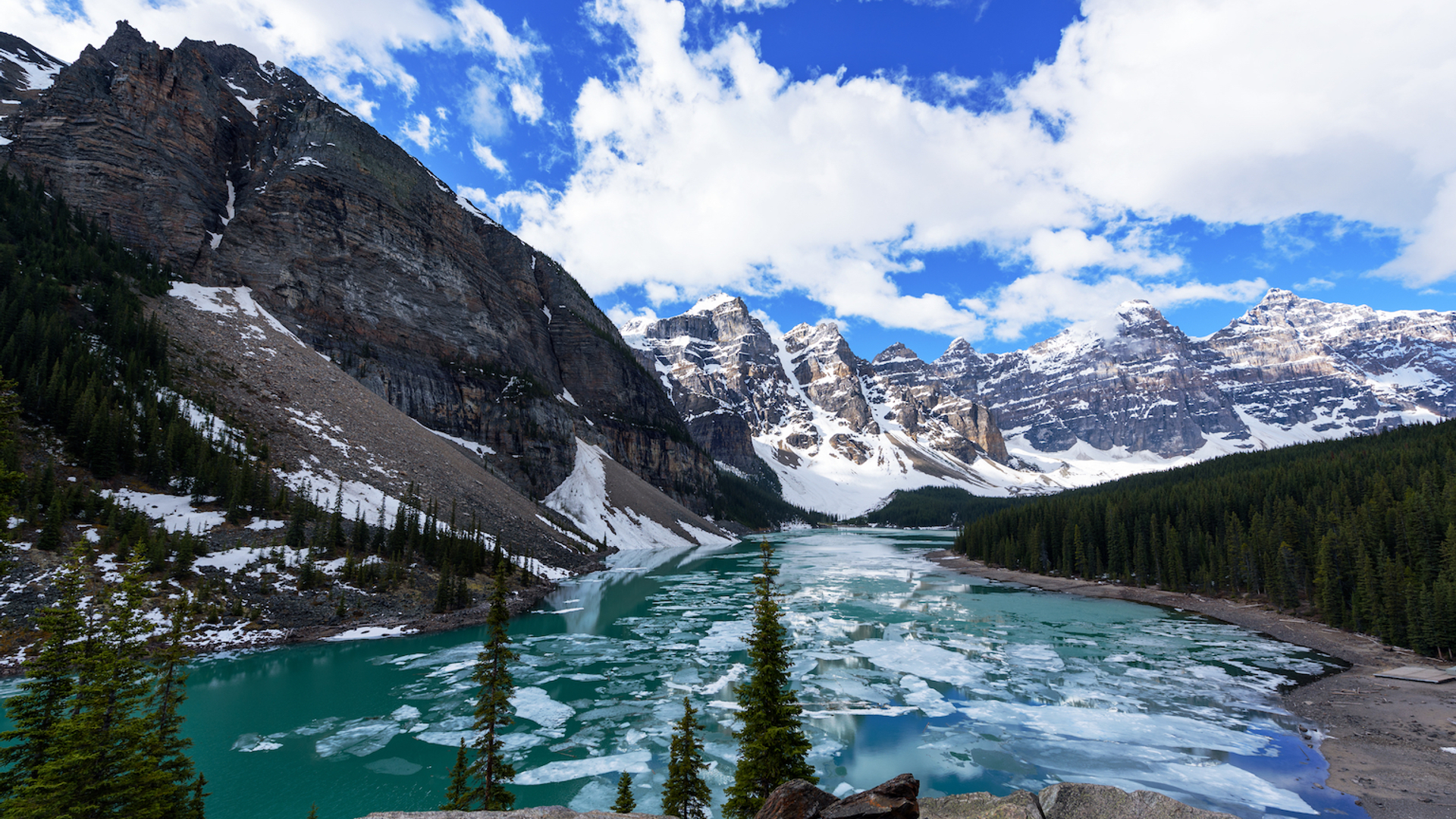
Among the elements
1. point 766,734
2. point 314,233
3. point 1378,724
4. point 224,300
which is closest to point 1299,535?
point 1378,724

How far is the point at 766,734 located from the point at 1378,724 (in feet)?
81.3

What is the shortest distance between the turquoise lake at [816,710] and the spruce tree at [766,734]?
4.23m

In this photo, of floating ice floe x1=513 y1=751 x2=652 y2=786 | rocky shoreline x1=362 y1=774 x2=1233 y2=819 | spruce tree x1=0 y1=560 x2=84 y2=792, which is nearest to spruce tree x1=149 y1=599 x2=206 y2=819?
spruce tree x1=0 y1=560 x2=84 y2=792

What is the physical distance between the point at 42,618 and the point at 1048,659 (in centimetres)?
3661

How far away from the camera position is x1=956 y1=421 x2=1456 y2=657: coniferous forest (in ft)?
115

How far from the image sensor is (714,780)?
17.0 metres

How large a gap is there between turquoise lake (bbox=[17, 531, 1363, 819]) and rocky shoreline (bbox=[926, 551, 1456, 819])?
2.90 feet

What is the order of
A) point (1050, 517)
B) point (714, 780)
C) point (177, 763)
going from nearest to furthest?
point (177, 763), point (714, 780), point (1050, 517)

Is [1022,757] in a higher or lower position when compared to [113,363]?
lower

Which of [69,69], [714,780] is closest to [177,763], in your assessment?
[714,780]

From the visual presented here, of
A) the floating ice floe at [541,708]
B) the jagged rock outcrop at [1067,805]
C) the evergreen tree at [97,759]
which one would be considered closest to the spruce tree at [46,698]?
the evergreen tree at [97,759]

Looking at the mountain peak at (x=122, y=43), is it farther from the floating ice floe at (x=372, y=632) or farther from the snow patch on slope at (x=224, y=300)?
the floating ice floe at (x=372, y=632)

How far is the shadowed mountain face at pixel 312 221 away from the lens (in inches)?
2827

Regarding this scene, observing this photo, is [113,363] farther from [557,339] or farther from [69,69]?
[557,339]
